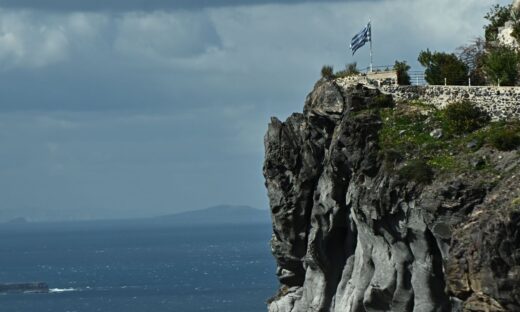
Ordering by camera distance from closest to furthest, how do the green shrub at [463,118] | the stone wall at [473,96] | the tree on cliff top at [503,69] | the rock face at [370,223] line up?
the rock face at [370,223] < the green shrub at [463,118] < the stone wall at [473,96] < the tree on cliff top at [503,69]

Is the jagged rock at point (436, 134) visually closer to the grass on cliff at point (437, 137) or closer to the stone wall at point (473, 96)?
the grass on cliff at point (437, 137)

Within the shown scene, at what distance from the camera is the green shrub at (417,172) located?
245ft

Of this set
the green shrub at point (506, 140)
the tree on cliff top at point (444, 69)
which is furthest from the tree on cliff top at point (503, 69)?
the green shrub at point (506, 140)

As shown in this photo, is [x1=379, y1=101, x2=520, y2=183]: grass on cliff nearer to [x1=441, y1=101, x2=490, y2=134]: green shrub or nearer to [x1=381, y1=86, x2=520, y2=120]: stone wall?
[x1=441, y1=101, x2=490, y2=134]: green shrub

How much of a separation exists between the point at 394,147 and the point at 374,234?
14.9 ft

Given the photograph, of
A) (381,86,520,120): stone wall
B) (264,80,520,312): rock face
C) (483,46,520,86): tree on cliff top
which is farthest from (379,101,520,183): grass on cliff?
(483,46,520,86): tree on cliff top

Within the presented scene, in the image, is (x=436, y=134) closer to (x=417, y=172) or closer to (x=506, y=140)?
(x=417, y=172)

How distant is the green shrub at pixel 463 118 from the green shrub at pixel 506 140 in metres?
3.62

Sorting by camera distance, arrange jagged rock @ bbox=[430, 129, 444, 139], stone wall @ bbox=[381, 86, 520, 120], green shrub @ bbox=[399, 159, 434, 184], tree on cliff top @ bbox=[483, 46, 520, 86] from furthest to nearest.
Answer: tree on cliff top @ bbox=[483, 46, 520, 86] → stone wall @ bbox=[381, 86, 520, 120] → jagged rock @ bbox=[430, 129, 444, 139] → green shrub @ bbox=[399, 159, 434, 184]

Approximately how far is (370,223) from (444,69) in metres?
15.1

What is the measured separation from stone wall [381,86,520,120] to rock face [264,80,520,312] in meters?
1.69

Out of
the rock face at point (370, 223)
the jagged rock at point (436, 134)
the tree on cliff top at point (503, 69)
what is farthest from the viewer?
the tree on cliff top at point (503, 69)

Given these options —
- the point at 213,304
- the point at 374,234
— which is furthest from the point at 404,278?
the point at 213,304

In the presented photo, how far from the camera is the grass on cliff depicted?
75062 mm
